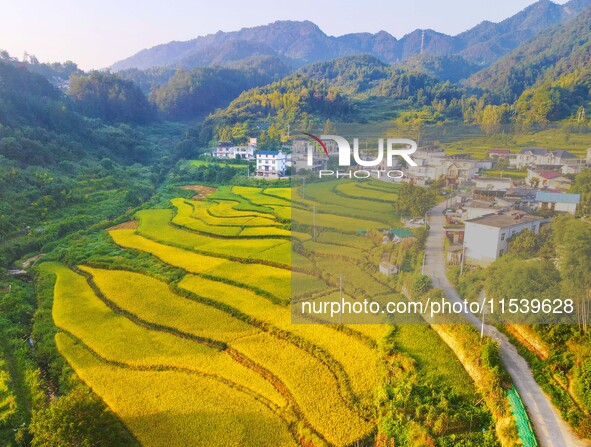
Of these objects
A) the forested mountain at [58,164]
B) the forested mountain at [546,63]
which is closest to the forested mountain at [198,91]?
the forested mountain at [58,164]

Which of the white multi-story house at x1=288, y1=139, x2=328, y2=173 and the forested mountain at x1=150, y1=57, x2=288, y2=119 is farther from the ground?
the forested mountain at x1=150, y1=57, x2=288, y2=119

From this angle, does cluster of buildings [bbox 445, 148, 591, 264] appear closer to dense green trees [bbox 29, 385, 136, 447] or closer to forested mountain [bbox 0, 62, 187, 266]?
dense green trees [bbox 29, 385, 136, 447]

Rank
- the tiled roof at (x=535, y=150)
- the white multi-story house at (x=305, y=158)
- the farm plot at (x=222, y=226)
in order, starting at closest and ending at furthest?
the tiled roof at (x=535, y=150) → the white multi-story house at (x=305, y=158) → the farm plot at (x=222, y=226)

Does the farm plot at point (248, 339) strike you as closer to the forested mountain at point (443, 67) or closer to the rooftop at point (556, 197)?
the rooftop at point (556, 197)

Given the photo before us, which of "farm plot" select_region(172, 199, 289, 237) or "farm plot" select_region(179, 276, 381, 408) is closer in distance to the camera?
"farm plot" select_region(179, 276, 381, 408)

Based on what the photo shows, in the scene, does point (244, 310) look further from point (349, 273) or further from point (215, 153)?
point (215, 153)

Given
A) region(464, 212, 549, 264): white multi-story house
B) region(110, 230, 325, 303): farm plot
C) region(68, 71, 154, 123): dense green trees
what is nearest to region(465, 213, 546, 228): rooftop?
region(464, 212, 549, 264): white multi-story house

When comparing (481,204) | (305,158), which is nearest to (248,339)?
(305,158)
